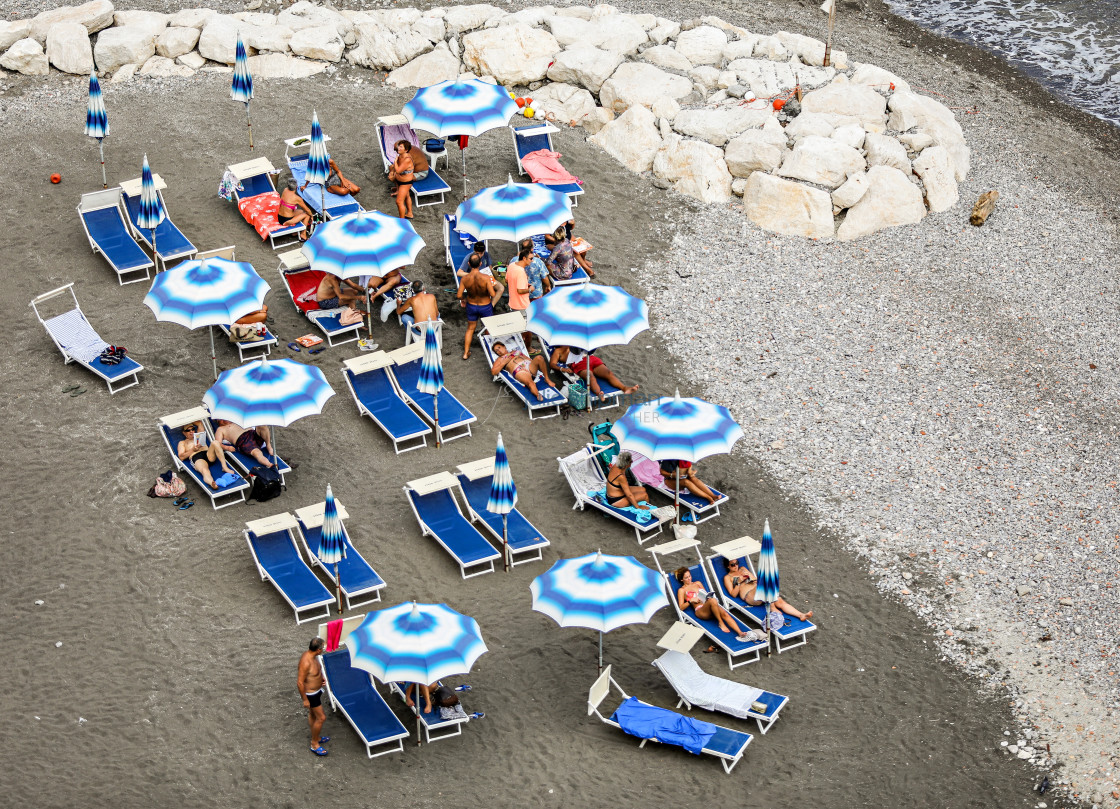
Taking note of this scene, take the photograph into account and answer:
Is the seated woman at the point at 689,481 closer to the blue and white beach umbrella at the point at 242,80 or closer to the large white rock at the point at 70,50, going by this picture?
the blue and white beach umbrella at the point at 242,80

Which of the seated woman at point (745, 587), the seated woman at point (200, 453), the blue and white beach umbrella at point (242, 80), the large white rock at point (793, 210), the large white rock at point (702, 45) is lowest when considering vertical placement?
the seated woman at point (745, 587)

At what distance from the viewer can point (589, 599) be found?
15070mm

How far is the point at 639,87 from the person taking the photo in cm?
2584

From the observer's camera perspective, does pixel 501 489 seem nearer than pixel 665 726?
No

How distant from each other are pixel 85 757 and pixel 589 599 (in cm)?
521

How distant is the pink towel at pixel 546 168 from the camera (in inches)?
936

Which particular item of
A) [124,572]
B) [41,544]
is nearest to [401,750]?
[124,572]

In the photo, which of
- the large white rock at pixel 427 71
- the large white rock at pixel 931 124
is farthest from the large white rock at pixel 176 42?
the large white rock at pixel 931 124

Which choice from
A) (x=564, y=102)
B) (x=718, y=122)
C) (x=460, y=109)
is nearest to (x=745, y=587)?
(x=460, y=109)

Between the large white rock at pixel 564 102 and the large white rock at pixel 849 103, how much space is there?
12.7 feet

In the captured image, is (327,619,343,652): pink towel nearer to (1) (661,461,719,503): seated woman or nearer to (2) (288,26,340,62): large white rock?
(1) (661,461,719,503): seated woman

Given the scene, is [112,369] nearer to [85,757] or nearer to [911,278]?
[85,757]

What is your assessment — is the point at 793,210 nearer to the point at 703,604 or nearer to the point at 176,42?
the point at 703,604

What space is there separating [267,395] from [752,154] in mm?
10504
